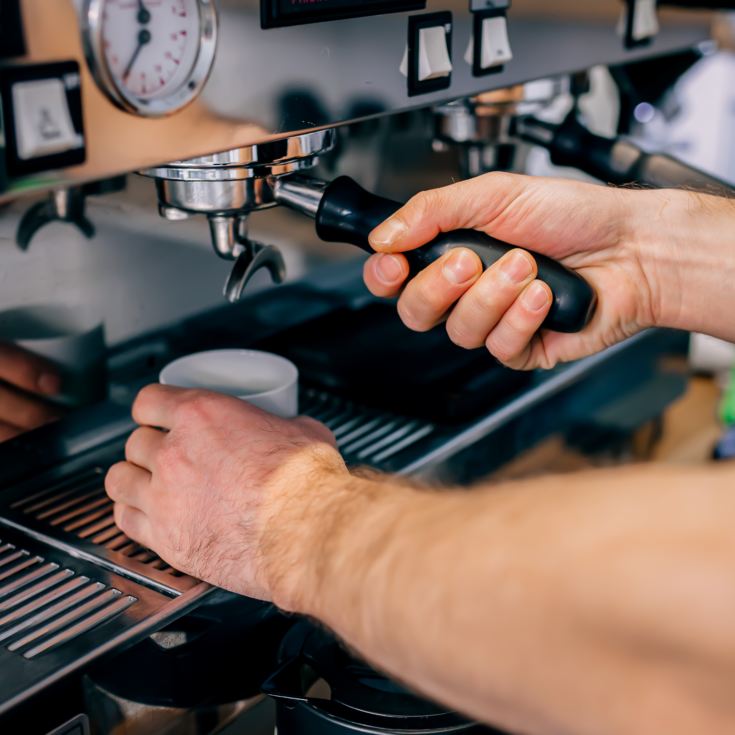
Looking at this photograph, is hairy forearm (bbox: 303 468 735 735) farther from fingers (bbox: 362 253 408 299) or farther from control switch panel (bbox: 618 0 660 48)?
control switch panel (bbox: 618 0 660 48)

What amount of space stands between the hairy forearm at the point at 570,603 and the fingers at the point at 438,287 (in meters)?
0.27

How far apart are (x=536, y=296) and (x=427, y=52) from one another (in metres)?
0.20

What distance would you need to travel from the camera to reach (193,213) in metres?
0.70

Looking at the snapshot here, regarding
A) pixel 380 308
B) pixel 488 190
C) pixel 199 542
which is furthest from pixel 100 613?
pixel 380 308

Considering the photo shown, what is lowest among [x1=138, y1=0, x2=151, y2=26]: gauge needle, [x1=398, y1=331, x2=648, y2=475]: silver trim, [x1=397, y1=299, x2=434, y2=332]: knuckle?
[x1=398, y1=331, x2=648, y2=475]: silver trim

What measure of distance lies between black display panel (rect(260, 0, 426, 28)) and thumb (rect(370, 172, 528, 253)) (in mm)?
132

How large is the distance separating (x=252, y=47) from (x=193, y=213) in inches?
5.3

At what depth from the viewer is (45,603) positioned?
0.63 meters

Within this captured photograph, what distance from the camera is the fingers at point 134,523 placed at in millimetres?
674

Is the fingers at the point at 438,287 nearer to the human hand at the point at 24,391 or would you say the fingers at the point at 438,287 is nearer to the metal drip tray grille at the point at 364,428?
the metal drip tray grille at the point at 364,428

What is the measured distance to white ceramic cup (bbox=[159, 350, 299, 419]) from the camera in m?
0.78

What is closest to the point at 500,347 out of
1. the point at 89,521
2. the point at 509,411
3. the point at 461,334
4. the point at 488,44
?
the point at 461,334

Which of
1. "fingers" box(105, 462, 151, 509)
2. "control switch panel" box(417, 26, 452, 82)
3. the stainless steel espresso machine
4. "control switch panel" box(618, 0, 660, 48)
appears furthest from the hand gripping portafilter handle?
"control switch panel" box(618, 0, 660, 48)

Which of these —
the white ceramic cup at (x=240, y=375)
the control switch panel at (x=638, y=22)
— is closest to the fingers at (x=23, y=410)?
the white ceramic cup at (x=240, y=375)
